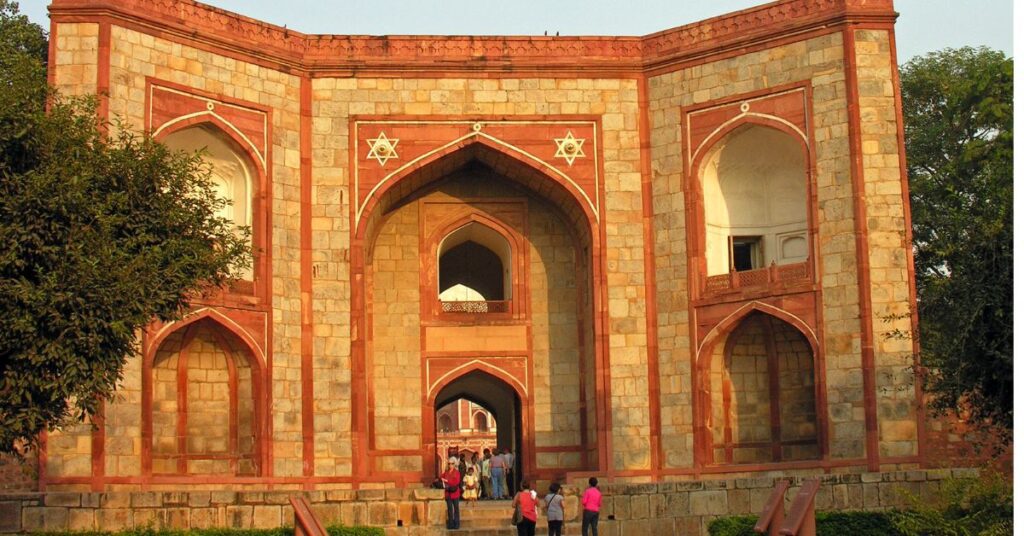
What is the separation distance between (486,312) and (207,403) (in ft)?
16.0

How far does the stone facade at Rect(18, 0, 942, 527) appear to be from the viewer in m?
22.3

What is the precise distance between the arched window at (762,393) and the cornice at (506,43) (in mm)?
4261

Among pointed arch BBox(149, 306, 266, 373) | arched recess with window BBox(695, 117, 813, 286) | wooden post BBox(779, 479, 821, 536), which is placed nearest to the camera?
wooden post BBox(779, 479, 821, 536)

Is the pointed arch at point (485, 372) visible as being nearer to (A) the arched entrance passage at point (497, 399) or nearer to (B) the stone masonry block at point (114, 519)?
(A) the arched entrance passage at point (497, 399)

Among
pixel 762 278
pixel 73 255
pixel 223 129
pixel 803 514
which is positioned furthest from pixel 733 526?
pixel 223 129

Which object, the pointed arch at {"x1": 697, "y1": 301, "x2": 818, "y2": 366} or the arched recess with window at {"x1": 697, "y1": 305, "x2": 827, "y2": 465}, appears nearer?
the pointed arch at {"x1": 697, "y1": 301, "x2": 818, "y2": 366}

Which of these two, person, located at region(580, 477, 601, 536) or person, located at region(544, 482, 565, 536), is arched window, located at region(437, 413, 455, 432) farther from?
person, located at region(580, 477, 601, 536)

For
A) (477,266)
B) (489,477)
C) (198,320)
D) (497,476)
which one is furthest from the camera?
(477,266)

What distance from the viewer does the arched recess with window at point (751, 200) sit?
23781mm

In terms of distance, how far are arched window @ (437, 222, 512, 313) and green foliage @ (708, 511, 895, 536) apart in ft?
26.9

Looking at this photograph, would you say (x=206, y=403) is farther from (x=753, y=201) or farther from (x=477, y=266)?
(x=753, y=201)

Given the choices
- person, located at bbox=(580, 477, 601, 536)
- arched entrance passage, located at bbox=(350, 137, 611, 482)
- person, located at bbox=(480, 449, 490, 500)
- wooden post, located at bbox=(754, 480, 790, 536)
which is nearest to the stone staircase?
person, located at bbox=(580, 477, 601, 536)

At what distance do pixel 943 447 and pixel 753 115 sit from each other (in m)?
5.54

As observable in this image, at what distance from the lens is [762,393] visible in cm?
2370
